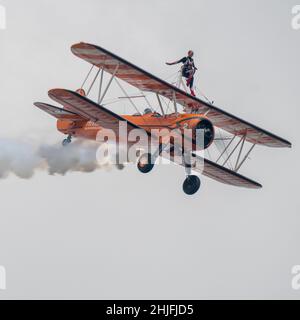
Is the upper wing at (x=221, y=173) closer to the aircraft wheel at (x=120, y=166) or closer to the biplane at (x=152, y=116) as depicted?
the biplane at (x=152, y=116)

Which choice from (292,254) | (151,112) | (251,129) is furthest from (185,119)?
(292,254)

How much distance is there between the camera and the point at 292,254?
35.9 meters

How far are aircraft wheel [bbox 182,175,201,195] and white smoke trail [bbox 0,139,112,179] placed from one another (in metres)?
3.24

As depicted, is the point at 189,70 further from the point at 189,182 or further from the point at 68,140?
the point at 68,140

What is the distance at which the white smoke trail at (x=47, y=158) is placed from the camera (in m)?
30.8

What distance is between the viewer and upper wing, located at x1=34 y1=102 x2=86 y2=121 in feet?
95.0

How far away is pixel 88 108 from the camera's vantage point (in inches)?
1032

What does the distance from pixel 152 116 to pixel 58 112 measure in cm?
316

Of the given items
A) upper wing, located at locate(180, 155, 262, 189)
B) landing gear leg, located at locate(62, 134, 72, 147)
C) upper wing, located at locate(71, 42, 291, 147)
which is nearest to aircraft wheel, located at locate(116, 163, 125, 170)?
landing gear leg, located at locate(62, 134, 72, 147)

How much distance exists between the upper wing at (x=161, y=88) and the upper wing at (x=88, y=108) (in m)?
1.31
